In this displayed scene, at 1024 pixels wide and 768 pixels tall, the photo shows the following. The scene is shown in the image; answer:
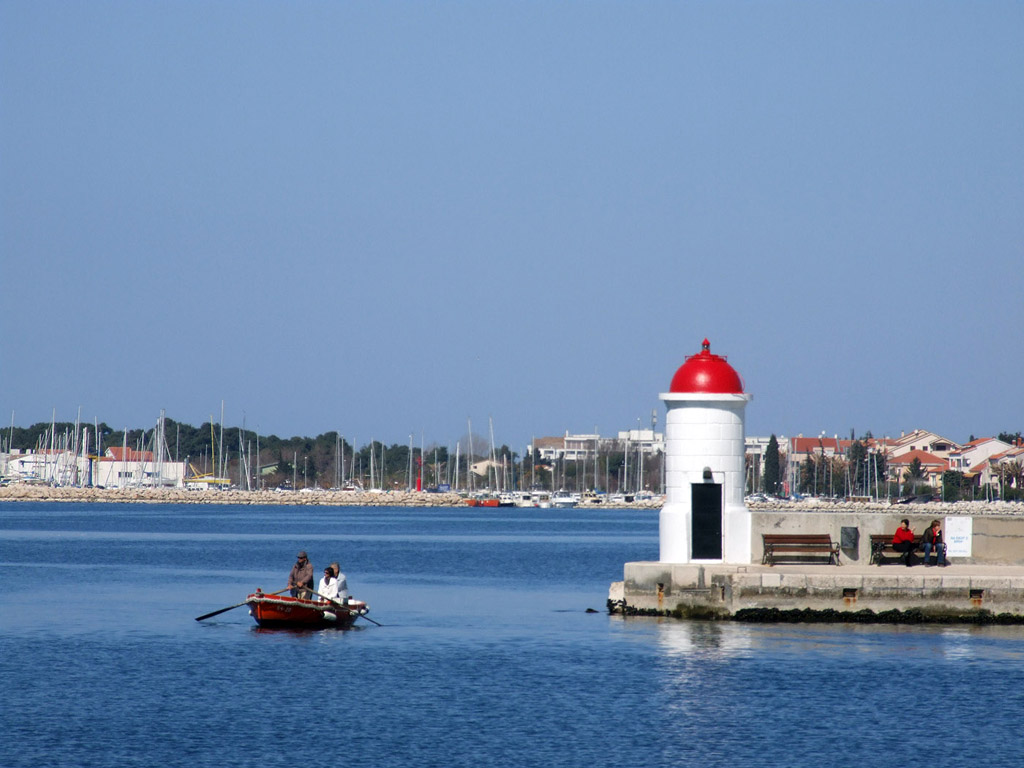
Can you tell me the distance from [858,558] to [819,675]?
592 centimetres

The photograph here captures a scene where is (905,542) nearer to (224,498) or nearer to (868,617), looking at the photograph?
(868,617)

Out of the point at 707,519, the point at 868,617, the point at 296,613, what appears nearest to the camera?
the point at 868,617

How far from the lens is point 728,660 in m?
25.0

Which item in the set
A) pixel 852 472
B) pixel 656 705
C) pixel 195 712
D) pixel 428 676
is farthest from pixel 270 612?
pixel 852 472

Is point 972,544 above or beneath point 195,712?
above

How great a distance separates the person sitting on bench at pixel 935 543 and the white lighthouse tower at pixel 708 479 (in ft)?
11.3

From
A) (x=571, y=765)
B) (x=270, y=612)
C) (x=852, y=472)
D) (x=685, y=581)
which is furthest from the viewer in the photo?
(x=852, y=472)

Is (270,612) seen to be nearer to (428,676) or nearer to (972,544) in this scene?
(428,676)

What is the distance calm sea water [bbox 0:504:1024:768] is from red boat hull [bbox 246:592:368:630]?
0.35 metres

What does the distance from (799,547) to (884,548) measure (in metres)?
1.73

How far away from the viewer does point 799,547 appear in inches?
1134

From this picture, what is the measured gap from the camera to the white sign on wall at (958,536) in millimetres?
29719

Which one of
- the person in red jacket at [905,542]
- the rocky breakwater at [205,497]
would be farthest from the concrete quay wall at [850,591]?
the rocky breakwater at [205,497]

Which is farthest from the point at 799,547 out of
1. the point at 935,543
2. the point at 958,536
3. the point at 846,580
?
the point at 958,536
